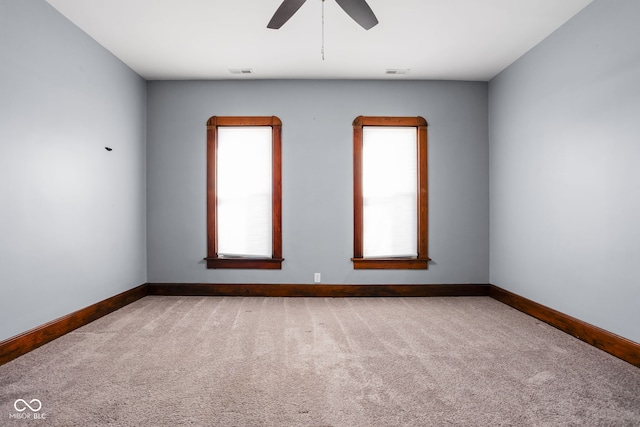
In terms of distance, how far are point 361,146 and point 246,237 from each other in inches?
76.2

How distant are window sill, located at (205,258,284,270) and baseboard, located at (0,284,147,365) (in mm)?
1029

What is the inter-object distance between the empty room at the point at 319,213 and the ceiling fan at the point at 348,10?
23 millimetres

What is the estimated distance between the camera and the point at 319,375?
7.93ft

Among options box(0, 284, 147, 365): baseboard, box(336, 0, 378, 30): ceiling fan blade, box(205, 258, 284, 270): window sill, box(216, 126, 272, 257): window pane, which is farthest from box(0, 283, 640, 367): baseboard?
box(336, 0, 378, 30): ceiling fan blade

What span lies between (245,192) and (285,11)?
8.66 ft

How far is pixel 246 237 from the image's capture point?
4.86 meters

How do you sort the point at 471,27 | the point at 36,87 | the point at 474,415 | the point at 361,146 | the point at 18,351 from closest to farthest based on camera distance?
the point at 474,415
the point at 18,351
the point at 36,87
the point at 471,27
the point at 361,146

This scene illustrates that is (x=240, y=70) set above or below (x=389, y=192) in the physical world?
above

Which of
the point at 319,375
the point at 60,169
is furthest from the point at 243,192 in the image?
the point at 319,375

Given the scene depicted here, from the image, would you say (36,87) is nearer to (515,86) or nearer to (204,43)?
(204,43)

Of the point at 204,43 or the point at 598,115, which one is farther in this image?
the point at 204,43

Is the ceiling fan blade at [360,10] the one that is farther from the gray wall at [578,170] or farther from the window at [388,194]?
the window at [388,194]

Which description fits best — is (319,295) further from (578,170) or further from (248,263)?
(578,170)

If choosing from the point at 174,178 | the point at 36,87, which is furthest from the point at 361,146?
the point at 36,87
